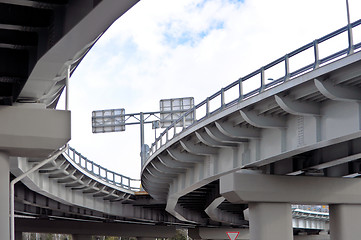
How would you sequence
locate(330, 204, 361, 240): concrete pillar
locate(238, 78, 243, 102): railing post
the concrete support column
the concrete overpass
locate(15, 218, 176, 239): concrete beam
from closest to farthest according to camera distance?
the concrete overpass
locate(238, 78, 243, 102): railing post
locate(330, 204, 361, 240): concrete pillar
locate(15, 218, 176, 239): concrete beam
the concrete support column

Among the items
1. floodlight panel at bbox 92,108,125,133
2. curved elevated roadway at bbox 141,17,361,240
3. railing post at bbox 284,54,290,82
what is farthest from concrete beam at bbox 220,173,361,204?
floodlight panel at bbox 92,108,125,133

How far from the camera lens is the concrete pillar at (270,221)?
23062 millimetres

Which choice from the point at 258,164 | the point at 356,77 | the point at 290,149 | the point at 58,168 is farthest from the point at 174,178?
the point at 356,77

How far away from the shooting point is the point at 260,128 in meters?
22.0

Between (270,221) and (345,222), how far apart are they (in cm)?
301

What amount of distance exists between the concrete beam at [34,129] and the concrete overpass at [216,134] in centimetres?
2

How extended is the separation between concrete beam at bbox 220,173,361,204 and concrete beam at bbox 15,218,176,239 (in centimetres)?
4309

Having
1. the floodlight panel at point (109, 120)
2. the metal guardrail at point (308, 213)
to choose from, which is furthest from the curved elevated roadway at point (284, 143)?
the floodlight panel at point (109, 120)

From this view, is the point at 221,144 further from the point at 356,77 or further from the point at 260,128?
the point at 356,77

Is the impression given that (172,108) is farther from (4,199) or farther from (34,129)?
(34,129)

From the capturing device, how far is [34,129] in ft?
45.1

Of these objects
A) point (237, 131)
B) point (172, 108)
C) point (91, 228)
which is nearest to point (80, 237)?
point (91, 228)

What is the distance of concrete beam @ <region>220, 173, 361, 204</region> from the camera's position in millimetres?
23016

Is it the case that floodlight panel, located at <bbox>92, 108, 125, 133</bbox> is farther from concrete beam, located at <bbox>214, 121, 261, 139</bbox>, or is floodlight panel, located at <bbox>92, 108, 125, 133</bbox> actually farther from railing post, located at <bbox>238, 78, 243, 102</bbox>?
railing post, located at <bbox>238, 78, 243, 102</bbox>
